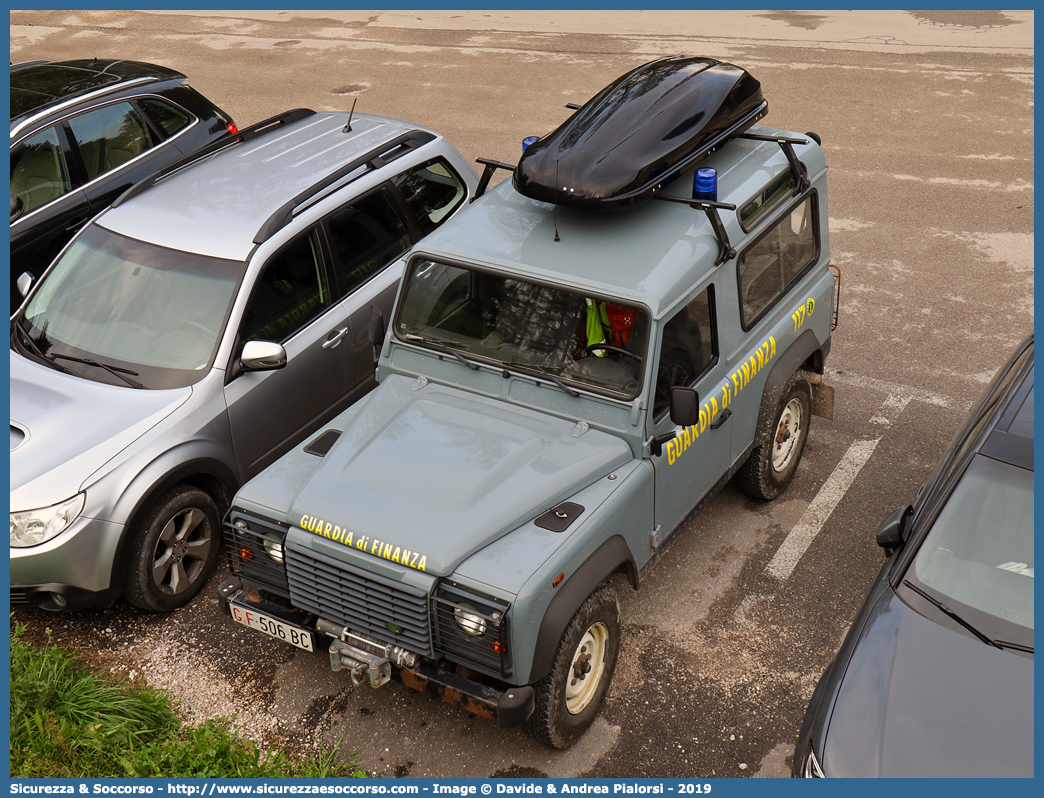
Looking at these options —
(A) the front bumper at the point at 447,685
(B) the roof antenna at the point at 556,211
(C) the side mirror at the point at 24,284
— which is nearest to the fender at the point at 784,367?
(B) the roof antenna at the point at 556,211

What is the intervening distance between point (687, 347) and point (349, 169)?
2.84 meters

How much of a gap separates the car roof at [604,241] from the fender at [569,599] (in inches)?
49.5

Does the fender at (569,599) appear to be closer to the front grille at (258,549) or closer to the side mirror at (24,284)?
the front grille at (258,549)

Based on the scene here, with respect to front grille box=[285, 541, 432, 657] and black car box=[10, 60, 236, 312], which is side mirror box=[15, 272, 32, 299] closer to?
black car box=[10, 60, 236, 312]

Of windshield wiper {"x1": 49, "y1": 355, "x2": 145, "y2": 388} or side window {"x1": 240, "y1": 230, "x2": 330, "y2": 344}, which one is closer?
windshield wiper {"x1": 49, "y1": 355, "x2": 145, "y2": 388}

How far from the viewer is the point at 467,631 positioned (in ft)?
14.0

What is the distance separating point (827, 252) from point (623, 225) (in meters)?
1.89

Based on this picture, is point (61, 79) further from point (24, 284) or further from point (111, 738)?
point (111, 738)

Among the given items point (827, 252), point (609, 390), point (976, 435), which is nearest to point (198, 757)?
point (609, 390)

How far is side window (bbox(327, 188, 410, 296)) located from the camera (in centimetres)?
639

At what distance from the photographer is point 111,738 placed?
466 cm

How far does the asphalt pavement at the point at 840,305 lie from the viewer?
16.5 ft

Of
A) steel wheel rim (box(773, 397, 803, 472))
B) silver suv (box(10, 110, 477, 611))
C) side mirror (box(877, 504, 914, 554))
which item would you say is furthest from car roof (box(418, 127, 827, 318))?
side mirror (box(877, 504, 914, 554))

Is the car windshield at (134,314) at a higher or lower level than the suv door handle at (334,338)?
higher
